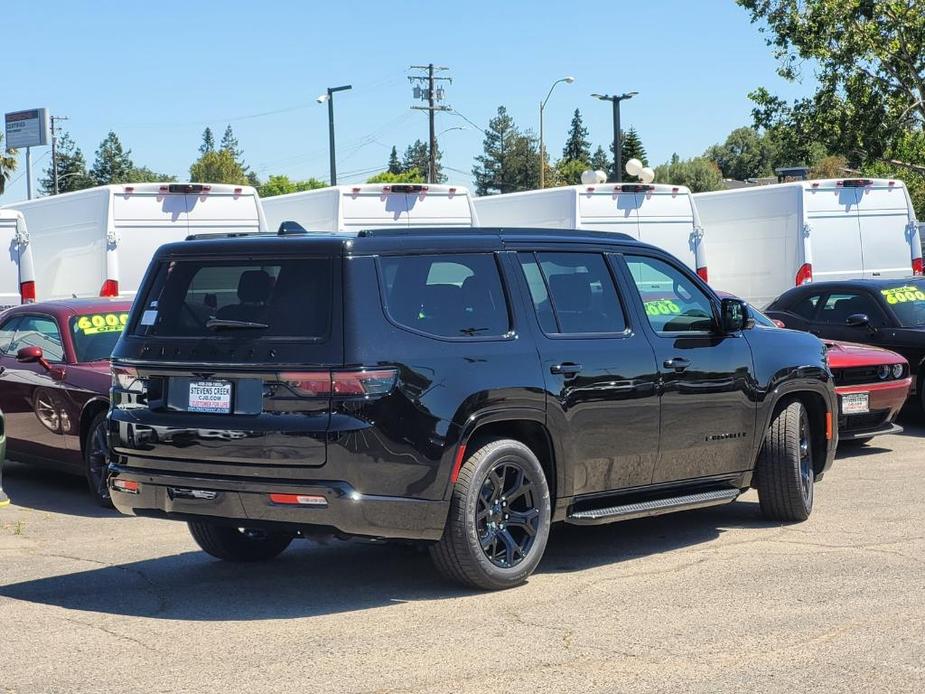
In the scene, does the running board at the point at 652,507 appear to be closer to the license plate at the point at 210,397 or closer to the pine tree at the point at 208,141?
the license plate at the point at 210,397

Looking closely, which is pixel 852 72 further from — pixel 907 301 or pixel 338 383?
pixel 338 383

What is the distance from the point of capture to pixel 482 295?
7203 mm

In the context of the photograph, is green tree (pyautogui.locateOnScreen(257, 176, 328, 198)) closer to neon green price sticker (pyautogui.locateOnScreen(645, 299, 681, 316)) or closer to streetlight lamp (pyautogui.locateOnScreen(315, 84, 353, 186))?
streetlight lamp (pyautogui.locateOnScreen(315, 84, 353, 186))

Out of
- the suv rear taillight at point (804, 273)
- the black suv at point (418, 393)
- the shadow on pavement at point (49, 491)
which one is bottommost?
the shadow on pavement at point (49, 491)

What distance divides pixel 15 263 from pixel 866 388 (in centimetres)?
956

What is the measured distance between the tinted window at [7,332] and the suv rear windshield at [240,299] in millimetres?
4890

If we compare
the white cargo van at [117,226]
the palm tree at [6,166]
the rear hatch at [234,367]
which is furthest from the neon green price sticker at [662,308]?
the palm tree at [6,166]

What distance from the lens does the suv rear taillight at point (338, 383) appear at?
6.42 meters

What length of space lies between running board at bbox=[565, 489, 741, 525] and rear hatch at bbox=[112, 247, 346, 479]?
171cm

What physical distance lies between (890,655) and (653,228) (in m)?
13.5

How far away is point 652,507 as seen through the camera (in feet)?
25.5

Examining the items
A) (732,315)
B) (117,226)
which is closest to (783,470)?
(732,315)

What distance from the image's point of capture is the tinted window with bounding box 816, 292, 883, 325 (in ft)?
47.4

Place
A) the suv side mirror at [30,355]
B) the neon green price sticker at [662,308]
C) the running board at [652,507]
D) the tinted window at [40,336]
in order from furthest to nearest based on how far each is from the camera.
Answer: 1. the tinted window at [40,336]
2. the suv side mirror at [30,355]
3. the neon green price sticker at [662,308]
4. the running board at [652,507]
